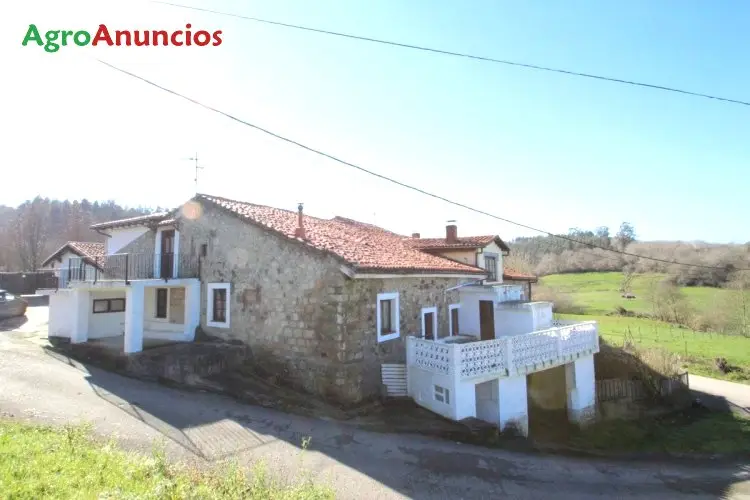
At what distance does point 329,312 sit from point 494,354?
15.6 ft

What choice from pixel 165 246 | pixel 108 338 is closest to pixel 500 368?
pixel 165 246

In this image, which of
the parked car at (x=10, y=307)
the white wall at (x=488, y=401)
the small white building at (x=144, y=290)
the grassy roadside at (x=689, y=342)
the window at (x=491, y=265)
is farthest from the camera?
the grassy roadside at (x=689, y=342)

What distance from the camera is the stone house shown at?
35.7ft

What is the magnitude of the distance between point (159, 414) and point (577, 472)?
31.9 ft

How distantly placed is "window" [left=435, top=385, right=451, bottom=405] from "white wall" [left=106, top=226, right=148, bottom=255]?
524 inches

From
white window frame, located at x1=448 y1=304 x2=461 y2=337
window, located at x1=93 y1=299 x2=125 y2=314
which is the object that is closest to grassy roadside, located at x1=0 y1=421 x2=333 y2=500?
white window frame, located at x1=448 y1=304 x2=461 y2=337

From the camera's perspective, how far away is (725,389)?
20844 millimetres

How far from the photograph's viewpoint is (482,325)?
16.3 metres

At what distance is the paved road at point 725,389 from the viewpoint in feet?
61.4

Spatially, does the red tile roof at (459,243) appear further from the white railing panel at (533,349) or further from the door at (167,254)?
the door at (167,254)

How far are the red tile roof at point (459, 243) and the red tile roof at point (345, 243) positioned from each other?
2.32m

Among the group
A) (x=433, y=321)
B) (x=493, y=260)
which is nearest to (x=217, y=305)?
(x=433, y=321)

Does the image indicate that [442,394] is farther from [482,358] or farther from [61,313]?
[61,313]

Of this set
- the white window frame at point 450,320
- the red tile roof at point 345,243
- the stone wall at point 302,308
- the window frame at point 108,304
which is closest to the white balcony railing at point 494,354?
the stone wall at point 302,308
